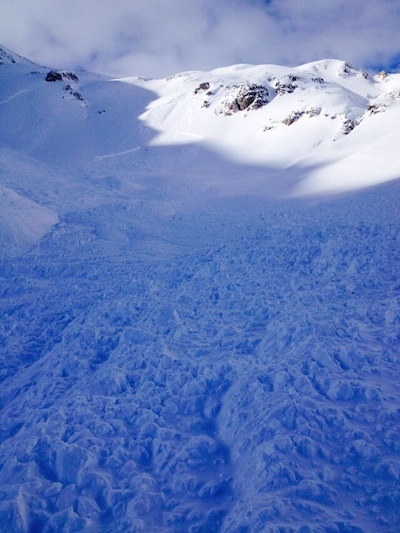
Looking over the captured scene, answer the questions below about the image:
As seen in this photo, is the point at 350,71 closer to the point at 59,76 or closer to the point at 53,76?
the point at 59,76

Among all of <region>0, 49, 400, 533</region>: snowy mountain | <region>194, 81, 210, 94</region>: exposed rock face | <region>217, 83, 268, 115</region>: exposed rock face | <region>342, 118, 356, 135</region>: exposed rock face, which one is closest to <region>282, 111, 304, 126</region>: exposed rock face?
<region>342, 118, 356, 135</region>: exposed rock face

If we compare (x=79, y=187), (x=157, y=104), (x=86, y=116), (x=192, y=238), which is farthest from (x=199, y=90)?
(x=192, y=238)

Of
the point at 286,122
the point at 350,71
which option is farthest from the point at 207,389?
the point at 350,71

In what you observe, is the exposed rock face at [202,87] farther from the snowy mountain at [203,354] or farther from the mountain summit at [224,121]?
A: the snowy mountain at [203,354]

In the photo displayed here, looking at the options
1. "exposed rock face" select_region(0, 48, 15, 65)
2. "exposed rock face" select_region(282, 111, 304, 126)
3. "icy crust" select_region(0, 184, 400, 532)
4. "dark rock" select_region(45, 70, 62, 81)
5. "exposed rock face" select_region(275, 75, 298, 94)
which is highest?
"exposed rock face" select_region(0, 48, 15, 65)

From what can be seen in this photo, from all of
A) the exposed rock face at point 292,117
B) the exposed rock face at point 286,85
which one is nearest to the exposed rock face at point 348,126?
the exposed rock face at point 292,117

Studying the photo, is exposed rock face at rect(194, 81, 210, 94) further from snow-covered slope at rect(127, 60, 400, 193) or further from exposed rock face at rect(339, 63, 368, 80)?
exposed rock face at rect(339, 63, 368, 80)
